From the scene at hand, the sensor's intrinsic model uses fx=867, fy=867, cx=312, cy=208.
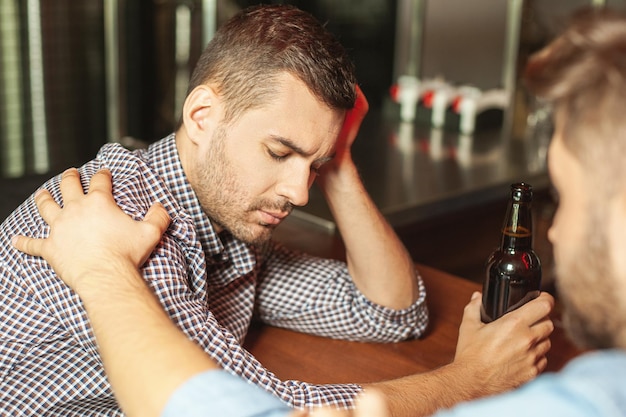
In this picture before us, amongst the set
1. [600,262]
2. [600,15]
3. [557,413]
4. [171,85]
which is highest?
[600,15]

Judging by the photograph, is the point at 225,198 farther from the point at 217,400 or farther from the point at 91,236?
the point at 217,400

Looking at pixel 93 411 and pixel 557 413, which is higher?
pixel 557 413

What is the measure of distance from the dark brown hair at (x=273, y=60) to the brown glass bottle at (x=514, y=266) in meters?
0.32

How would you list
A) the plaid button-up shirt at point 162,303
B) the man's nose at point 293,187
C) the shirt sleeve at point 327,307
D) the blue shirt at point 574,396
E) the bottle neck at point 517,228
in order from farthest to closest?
the shirt sleeve at point 327,307
the man's nose at point 293,187
the bottle neck at point 517,228
the plaid button-up shirt at point 162,303
the blue shirt at point 574,396

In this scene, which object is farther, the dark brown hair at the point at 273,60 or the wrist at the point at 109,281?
the dark brown hair at the point at 273,60

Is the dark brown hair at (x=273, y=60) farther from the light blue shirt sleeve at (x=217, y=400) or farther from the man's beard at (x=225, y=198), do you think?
the light blue shirt sleeve at (x=217, y=400)

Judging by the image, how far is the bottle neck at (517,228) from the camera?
1240 millimetres

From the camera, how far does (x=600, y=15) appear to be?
2.71 ft

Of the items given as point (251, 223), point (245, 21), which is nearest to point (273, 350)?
point (251, 223)

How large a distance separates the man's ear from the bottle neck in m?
0.48

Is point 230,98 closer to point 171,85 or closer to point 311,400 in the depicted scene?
point 311,400

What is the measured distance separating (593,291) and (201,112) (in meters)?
0.76

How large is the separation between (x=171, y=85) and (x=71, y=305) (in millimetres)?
2411

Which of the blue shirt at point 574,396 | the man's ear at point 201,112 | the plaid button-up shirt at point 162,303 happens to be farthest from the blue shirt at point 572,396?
the man's ear at point 201,112
